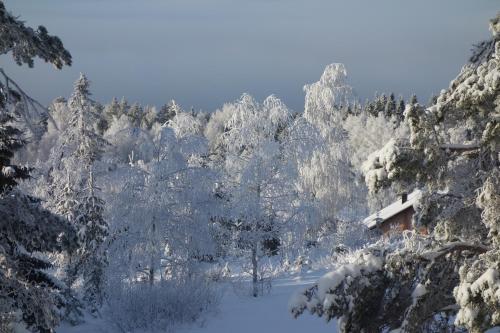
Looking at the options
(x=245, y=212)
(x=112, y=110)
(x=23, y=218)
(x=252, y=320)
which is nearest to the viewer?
(x=23, y=218)

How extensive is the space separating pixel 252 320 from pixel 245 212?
3421mm

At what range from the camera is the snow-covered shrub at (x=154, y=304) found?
1506 cm

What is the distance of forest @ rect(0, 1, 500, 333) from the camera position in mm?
6176

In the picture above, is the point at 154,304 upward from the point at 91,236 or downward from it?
downward

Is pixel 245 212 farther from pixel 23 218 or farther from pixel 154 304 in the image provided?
pixel 23 218

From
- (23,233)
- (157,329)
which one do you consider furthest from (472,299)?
(157,329)

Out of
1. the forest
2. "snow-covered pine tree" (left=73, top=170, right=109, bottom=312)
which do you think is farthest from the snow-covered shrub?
"snow-covered pine tree" (left=73, top=170, right=109, bottom=312)

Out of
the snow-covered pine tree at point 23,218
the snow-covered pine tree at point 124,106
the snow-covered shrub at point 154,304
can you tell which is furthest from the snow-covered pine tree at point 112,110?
the snow-covered pine tree at point 23,218

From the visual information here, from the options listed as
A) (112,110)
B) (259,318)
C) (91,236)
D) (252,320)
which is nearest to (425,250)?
(252,320)

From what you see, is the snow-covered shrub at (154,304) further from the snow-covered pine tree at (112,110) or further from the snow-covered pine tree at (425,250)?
the snow-covered pine tree at (112,110)

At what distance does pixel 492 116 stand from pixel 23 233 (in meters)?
5.00

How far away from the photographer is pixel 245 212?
58.9 ft

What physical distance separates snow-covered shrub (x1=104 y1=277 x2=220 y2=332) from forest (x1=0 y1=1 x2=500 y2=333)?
0.11 feet

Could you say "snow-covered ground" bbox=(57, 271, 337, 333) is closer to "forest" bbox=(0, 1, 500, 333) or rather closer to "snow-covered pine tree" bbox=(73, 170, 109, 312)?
"forest" bbox=(0, 1, 500, 333)
